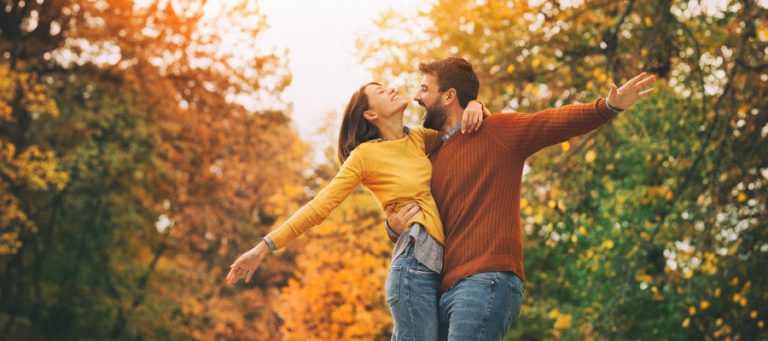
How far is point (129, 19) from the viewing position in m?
18.4

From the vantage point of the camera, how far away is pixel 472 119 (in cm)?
346

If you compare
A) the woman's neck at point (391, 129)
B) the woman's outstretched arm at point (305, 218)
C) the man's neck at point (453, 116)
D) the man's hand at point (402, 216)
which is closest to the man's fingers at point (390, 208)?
the man's hand at point (402, 216)

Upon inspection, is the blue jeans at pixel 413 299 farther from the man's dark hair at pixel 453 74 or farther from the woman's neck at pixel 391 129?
the man's dark hair at pixel 453 74

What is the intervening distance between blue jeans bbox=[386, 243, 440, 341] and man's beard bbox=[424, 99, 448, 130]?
2.00ft

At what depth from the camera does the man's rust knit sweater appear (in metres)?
3.27

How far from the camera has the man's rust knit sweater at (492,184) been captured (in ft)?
10.7

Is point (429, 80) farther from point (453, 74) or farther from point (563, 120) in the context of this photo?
point (563, 120)

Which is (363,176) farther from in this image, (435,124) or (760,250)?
(760,250)

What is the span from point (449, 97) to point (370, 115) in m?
0.31

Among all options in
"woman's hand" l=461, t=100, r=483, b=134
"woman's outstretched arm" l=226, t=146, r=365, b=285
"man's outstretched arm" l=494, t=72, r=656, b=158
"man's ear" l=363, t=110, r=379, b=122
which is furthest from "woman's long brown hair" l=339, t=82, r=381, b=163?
"man's outstretched arm" l=494, t=72, r=656, b=158

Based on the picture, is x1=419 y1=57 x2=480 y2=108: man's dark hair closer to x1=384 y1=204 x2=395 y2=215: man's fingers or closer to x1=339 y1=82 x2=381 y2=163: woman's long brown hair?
x1=339 y1=82 x2=381 y2=163: woman's long brown hair

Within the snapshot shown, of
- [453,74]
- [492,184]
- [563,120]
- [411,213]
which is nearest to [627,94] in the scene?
[563,120]

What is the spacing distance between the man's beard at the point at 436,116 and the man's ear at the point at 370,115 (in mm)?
212

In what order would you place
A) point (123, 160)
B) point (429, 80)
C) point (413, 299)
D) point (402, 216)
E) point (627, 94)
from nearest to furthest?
point (627, 94), point (413, 299), point (402, 216), point (429, 80), point (123, 160)
